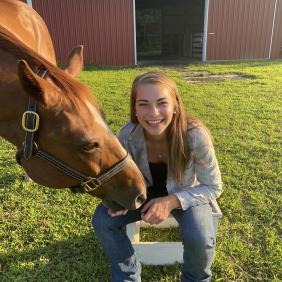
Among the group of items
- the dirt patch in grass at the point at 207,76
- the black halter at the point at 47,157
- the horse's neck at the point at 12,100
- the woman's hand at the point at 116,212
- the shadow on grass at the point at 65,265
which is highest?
the horse's neck at the point at 12,100

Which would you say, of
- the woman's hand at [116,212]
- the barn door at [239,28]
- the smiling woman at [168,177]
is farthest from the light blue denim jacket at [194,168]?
the barn door at [239,28]

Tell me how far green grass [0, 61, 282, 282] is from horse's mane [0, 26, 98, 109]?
1385mm

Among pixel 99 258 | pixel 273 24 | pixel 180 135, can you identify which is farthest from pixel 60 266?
pixel 273 24

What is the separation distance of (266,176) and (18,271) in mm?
2514

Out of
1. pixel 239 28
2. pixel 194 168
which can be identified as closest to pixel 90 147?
pixel 194 168

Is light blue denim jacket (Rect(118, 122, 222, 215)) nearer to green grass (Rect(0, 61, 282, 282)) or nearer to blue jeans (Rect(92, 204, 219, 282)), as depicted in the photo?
blue jeans (Rect(92, 204, 219, 282))

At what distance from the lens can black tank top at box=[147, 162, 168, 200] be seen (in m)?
2.26

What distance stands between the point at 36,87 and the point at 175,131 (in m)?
0.90

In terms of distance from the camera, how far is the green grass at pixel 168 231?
7.80 feet

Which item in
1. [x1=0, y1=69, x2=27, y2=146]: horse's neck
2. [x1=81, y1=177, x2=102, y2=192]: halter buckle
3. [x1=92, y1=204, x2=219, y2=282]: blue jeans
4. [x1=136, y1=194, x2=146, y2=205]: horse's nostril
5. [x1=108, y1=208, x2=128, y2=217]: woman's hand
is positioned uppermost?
[x1=0, y1=69, x2=27, y2=146]: horse's neck

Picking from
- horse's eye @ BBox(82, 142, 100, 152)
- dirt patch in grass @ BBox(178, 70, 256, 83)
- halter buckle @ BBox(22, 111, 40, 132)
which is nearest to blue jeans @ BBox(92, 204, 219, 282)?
horse's eye @ BBox(82, 142, 100, 152)

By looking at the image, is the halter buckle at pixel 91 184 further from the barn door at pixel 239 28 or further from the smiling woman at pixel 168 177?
the barn door at pixel 239 28

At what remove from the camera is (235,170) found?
12.1 ft

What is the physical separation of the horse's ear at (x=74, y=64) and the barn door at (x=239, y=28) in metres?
11.2
